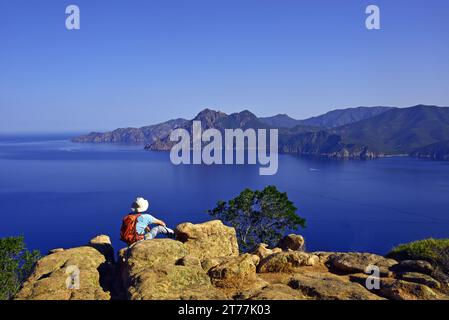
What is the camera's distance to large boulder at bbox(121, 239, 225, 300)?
8836mm

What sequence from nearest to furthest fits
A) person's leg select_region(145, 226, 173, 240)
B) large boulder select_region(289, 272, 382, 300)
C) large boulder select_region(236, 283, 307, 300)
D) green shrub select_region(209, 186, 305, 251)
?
large boulder select_region(236, 283, 307, 300) → large boulder select_region(289, 272, 382, 300) → person's leg select_region(145, 226, 173, 240) → green shrub select_region(209, 186, 305, 251)

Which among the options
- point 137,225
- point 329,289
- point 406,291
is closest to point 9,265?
point 137,225

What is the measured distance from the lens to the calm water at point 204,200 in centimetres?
7988

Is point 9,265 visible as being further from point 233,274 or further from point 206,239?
point 233,274

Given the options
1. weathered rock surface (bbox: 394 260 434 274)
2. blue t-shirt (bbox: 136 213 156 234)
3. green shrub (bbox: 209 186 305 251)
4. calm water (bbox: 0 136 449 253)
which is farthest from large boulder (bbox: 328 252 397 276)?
calm water (bbox: 0 136 449 253)

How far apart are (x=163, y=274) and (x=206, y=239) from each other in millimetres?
5501

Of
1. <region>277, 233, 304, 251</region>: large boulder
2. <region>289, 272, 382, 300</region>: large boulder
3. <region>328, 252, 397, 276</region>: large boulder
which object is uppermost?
<region>289, 272, 382, 300</region>: large boulder

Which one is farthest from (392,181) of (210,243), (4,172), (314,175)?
(4,172)

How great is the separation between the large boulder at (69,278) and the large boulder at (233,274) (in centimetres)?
312

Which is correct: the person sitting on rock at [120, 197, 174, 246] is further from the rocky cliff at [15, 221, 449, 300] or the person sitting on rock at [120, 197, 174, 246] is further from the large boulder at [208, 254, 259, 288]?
the large boulder at [208, 254, 259, 288]

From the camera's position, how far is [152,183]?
14050cm

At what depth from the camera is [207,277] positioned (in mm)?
10156
